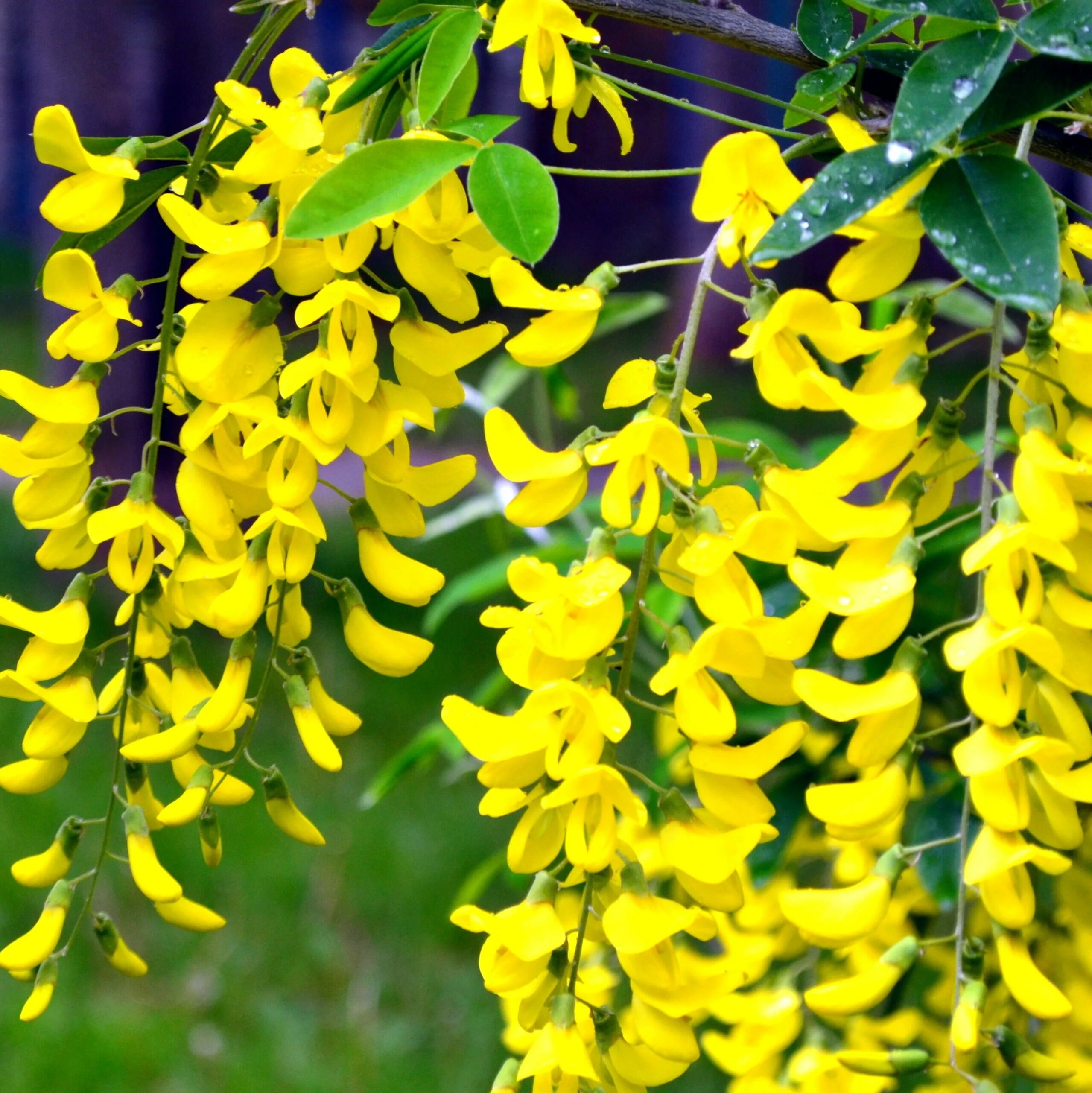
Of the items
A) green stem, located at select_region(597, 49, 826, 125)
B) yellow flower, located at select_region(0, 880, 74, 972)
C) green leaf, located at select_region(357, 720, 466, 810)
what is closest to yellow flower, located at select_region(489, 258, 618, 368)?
green stem, located at select_region(597, 49, 826, 125)

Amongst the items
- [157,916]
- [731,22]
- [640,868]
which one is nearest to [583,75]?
[731,22]

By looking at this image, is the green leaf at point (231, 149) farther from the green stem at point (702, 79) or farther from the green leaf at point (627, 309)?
the green leaf at point (627, 309)

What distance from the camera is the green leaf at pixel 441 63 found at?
42cm

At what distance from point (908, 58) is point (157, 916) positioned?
4.83 feet

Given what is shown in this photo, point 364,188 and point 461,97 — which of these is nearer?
point 364,188

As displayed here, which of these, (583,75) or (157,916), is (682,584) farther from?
(157,916)

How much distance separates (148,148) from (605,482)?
204 millimetres

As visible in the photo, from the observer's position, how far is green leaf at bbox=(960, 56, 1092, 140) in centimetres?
38

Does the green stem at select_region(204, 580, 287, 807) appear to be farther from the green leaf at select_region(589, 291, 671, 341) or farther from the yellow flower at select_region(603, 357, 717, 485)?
the green leaf at select_region(589, 291, 671, 341)

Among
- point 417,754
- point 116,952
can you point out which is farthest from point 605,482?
point 417,754

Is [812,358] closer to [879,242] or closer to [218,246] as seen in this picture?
[879,242]

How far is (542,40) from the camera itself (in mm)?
453

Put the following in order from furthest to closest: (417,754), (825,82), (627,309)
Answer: (627,309) < (417,754) < (825,82)

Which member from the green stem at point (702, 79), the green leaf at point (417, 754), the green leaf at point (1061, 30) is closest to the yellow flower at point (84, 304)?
the green stem at point (702, 79)
